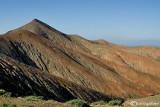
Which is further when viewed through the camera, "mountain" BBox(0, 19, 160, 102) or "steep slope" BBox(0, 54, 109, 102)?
"mountain" BBox(0, 19, 160, 102)

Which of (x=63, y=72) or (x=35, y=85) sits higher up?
(x=35, y=85)

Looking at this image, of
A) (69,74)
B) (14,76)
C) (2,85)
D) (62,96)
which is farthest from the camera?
(69,74)

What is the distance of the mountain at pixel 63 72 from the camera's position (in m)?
16.8

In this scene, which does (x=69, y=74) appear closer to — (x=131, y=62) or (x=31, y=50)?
(x=31, y=50)

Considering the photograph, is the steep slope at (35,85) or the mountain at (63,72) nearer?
the steep slope at (35,85)

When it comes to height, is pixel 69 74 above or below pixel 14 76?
below

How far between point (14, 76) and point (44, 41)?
84.8ft

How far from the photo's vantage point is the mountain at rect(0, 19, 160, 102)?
1678 cm

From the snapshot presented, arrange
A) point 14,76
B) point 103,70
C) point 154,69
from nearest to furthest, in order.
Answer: point 14,76, point 103,70, point 154,69

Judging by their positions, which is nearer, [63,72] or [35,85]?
[35,85]

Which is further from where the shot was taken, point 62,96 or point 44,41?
point 44,41

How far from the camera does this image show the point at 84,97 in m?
19.8

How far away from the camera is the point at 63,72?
1247 inches

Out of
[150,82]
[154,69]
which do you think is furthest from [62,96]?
[154,69]
